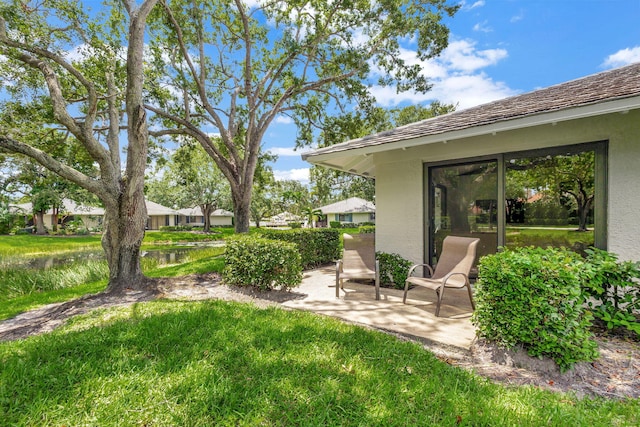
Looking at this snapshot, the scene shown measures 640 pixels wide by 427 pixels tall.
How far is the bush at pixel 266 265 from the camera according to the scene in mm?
5977

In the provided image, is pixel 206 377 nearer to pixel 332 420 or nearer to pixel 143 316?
pixel 332 420

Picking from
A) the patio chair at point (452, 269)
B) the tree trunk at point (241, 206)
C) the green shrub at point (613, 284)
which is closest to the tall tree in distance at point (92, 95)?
the tree trunk at point (241, 206)

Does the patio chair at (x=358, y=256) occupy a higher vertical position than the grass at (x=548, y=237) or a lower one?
lower

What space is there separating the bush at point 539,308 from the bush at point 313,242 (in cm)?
538

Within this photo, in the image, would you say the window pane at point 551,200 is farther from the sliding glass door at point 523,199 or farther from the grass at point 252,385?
the grass at point 252,385

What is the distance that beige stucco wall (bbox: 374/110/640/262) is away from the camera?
14.6ft

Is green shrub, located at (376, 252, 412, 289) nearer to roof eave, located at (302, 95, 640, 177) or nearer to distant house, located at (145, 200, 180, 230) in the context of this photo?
roof eave, located at (302, 95, 640, 177)

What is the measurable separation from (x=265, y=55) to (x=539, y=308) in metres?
14.9

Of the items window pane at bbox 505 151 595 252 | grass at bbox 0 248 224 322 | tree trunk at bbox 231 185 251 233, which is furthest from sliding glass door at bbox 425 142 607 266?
tree trunk at bbox 231 185 251 233

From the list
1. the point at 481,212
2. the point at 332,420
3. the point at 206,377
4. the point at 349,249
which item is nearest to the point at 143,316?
the point at 206,377

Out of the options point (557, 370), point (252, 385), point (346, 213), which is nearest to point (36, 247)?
point (252, 385)

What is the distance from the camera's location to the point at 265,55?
46.1ft

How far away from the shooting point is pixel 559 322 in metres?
2.94

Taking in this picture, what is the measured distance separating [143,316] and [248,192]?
8.51m
